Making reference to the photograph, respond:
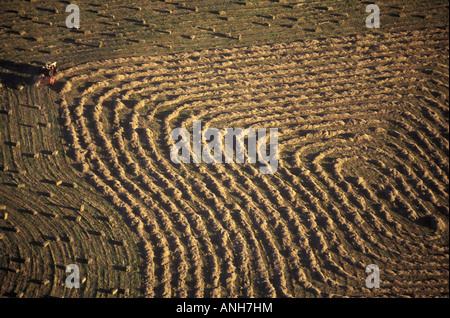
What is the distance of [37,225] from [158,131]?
6589 mm

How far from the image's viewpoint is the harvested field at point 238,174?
15.6 m

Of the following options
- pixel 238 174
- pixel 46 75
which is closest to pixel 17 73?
pixel 46 75

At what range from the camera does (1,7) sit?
77.0ft

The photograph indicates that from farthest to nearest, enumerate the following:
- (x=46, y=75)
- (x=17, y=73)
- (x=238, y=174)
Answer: (x=17, y=73)
(x=46, y=75)
(x=238, y=174)

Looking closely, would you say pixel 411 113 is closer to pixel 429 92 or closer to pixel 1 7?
pixel 429 92

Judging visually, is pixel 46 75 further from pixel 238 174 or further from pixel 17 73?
pixel 238 174

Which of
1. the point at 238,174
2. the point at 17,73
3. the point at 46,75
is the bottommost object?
the point at 238,174

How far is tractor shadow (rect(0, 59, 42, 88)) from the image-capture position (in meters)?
20.2

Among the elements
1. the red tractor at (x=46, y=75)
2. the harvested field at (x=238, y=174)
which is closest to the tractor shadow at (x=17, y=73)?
the red tractor at (x=46, y=75)

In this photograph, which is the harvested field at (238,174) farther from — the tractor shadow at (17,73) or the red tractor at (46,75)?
the tractor shadow at (17,73)

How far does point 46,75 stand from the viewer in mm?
20141

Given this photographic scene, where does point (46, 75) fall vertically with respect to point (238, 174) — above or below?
above

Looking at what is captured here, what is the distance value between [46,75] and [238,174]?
400 inches

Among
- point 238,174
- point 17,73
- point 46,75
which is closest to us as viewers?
point 238,174
